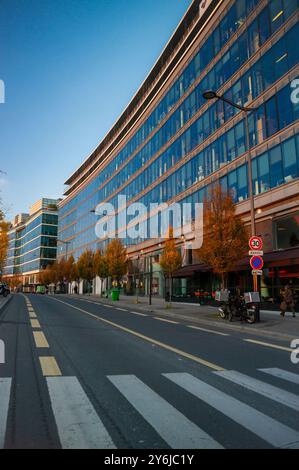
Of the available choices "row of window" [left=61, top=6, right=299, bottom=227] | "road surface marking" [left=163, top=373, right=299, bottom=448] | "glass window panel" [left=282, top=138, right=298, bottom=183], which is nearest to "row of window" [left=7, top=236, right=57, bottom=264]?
"row of window" [left=61, top=6, right=299, bottom=227]

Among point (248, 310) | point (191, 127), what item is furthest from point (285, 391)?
point (191, 127)

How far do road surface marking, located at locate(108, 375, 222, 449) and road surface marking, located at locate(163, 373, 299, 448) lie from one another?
572mm

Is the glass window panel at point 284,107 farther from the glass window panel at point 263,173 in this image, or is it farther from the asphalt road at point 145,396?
the asphalt road at point 145,396

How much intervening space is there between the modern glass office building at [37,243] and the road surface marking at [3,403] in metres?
114

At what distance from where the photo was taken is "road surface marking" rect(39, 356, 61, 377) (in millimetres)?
6410

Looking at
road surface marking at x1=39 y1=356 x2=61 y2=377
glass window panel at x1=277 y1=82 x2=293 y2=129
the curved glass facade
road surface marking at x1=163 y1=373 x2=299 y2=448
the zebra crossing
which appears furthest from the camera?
the curved glass facade

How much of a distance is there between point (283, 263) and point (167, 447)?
61.5ft

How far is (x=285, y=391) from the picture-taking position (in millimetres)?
5660

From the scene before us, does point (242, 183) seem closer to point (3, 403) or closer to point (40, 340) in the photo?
point (40, 340)

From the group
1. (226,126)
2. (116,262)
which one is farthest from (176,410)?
(116,262)

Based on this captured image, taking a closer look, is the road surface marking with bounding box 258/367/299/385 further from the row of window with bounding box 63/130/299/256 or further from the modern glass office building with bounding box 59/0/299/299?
the row of window with bounding box 63/130/299/256

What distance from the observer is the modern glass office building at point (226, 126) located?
2283 centimetres

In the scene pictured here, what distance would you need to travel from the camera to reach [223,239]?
774 inches
